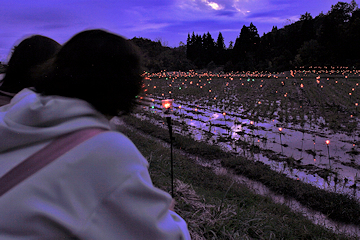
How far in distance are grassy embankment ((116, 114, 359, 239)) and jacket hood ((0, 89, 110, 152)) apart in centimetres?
218

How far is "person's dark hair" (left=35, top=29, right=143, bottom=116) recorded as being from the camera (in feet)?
3.18

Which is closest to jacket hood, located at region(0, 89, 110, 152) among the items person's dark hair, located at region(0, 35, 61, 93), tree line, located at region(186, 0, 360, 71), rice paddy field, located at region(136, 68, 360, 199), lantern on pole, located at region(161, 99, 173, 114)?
rice paddy field, located at region(136, 68, 360, 199)

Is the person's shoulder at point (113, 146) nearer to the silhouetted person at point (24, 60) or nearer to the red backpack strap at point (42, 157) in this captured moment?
the red backpack strap at point (42, 157)

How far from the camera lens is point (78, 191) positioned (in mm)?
701

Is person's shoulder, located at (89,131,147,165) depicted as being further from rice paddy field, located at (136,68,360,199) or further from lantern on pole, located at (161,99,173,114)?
lantern on pole, located at (161,99,173,114)

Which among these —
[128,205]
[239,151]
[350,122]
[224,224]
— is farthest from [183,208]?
[350,122]

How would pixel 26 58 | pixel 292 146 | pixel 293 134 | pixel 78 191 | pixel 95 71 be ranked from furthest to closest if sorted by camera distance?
pixel 293 134 → pixel 292 146 → pixel 26 58 → pixel 95 71 → pixel 78 191

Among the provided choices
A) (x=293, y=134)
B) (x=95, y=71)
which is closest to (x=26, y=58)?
(x=95, y=71)

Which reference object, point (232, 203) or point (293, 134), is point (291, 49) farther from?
point (232, 203)

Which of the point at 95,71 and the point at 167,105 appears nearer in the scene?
the point at 95,71

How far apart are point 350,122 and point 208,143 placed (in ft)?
16.8

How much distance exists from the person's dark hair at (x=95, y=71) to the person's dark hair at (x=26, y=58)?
108cm

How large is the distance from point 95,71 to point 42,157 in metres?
0.40

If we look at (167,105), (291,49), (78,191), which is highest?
(291,49)
